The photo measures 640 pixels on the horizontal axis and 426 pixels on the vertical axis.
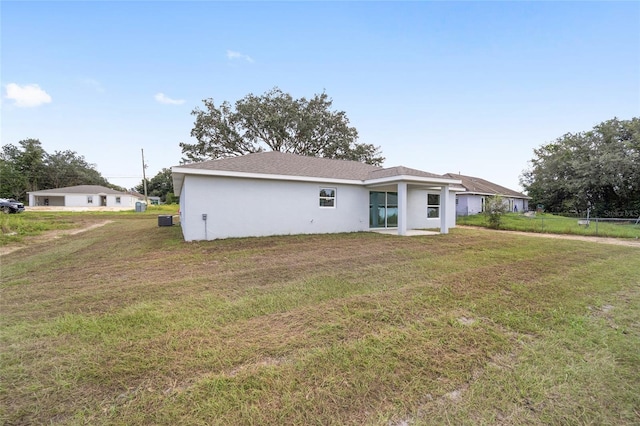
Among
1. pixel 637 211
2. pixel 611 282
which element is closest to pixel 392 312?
pixel 611 282

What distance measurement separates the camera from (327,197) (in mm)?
12367

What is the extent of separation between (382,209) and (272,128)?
16.9 m

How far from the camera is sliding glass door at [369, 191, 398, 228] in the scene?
13758 mm

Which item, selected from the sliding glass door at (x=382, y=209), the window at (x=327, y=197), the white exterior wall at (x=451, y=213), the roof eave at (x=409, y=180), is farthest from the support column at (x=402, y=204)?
the white exterior wall at (x=451, y=213)

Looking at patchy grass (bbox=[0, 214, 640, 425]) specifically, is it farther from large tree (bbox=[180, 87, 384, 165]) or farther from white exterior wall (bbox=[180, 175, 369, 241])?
large tree (bbox=[180, 87, 384, 165])

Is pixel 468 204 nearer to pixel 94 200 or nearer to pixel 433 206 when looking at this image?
pixel 433 206

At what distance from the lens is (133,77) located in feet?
47.5

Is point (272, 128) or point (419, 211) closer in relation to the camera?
point (419, 211)

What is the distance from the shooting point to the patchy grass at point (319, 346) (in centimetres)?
192

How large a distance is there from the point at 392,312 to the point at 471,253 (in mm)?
5317

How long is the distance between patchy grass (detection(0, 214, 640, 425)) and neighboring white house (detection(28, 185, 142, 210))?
42134mm

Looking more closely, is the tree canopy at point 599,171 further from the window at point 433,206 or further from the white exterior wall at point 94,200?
the white exterior wall at point 94,200

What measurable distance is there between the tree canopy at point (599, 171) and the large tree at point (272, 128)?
61.4ft

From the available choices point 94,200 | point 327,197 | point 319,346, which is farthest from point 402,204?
point 94,200
